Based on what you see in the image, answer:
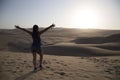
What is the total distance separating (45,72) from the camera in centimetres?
770

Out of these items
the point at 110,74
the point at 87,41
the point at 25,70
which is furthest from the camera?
the point at 87,41

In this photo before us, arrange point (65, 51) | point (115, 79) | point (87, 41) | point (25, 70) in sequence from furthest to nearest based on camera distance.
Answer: point (87, 41) → point (65, 51) → point (25, 70) → point (115, 79)

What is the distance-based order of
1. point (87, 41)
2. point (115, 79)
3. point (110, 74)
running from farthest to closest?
point (87, 41) < point (110, 74) < point (115, 79)

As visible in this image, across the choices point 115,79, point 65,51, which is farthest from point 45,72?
point 65,51

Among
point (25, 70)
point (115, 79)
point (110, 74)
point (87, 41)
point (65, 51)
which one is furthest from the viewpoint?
point (87, 41)

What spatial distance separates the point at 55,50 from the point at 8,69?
1246 centimetres

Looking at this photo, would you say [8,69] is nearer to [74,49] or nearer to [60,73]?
[60,73]

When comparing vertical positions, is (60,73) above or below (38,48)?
below

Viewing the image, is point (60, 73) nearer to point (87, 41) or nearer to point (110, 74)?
point (110, 74)

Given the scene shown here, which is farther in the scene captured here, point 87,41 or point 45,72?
point 87,41

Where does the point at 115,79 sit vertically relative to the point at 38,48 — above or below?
below

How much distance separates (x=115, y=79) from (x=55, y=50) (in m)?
13.7

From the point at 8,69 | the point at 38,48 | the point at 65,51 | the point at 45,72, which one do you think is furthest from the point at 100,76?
the point at 65,51

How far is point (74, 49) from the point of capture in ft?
66.1
